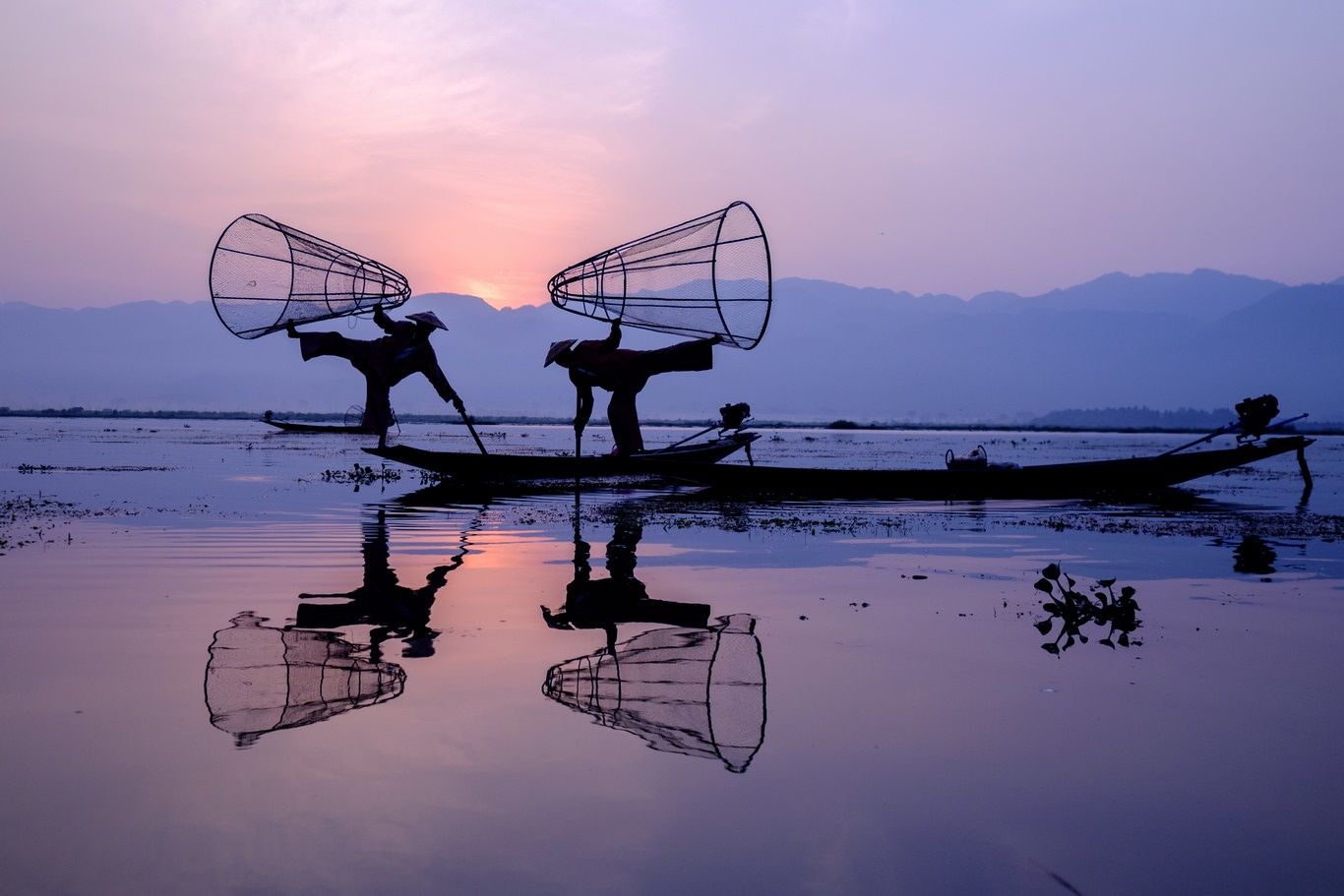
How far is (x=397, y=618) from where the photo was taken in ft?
33.0

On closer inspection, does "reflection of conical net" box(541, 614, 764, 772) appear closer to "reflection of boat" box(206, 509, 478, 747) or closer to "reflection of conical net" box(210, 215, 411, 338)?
"reflection of boat" box(206, 509, 478, 747)

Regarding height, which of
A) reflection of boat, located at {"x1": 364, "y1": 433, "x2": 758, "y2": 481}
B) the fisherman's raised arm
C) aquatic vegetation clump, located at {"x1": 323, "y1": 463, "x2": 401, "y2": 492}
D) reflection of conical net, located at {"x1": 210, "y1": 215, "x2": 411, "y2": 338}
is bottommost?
aquatic vegetation clump, located at {"x1": 323, "y1": 463, "x2": 401, "y2": 492}

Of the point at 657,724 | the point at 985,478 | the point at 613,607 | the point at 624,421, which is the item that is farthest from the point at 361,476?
the point at 657,724

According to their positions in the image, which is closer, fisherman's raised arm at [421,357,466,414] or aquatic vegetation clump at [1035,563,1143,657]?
aquatic vegetation clump at [1035,563,1143,657]

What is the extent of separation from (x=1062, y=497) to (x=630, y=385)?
12191 mm

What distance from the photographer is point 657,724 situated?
22.0 ft

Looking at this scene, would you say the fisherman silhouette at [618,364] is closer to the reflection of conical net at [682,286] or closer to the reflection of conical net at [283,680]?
the reflection of conical net at [682,286]

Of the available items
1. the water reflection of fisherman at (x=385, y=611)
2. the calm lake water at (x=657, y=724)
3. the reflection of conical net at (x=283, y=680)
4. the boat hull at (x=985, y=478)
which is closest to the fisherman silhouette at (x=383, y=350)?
the boat hull at (x=985, y=478)

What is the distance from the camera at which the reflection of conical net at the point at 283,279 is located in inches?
987

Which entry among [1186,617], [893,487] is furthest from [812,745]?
[893,487]

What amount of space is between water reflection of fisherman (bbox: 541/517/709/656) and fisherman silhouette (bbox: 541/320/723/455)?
9454mm

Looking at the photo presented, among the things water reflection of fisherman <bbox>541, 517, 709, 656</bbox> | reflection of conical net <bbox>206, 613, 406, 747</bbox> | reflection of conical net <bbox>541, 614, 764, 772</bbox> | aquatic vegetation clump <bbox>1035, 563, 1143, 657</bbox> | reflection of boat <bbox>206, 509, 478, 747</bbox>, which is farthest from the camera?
water reflection of fisherman <bbox>541, 517, 709, 656</bbox>

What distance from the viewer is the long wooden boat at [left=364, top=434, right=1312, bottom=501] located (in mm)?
26047

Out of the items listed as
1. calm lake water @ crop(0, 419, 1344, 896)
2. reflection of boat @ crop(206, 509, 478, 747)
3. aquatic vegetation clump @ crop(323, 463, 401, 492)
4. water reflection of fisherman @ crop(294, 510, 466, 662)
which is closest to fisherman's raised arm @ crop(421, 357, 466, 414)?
aquatic vegetation clump @ crop(323, 463, 401, 492)
